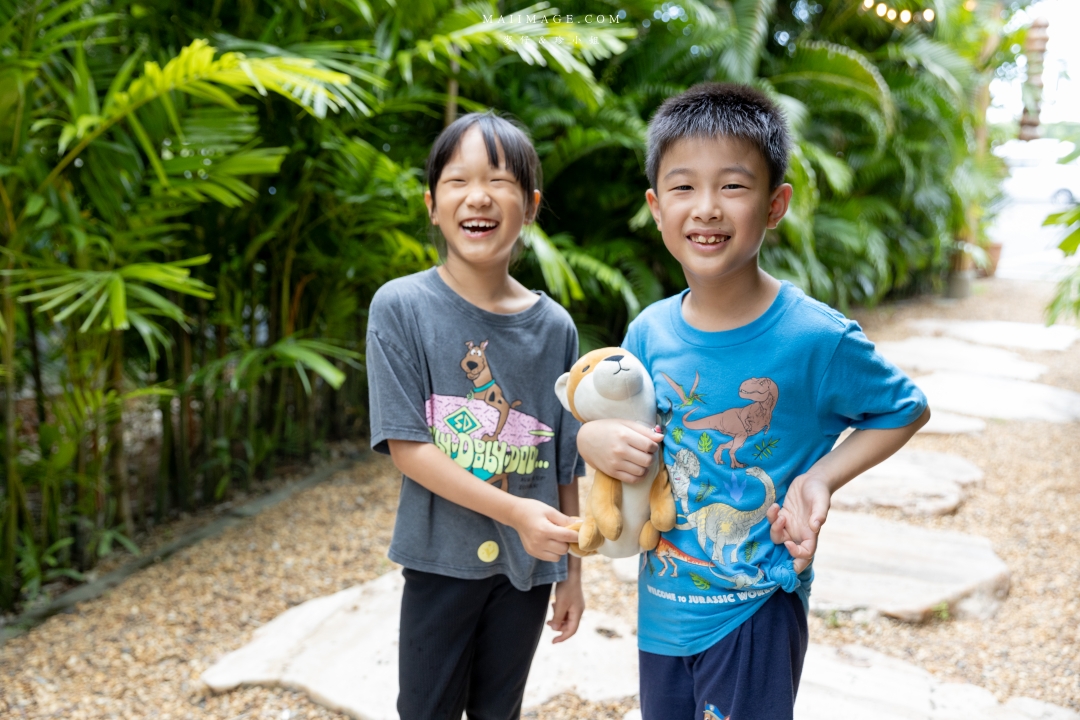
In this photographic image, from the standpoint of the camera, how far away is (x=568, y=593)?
1.42 metres

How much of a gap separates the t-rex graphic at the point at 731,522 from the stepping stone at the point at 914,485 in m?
2.12

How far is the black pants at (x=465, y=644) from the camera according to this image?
1315 millimetres

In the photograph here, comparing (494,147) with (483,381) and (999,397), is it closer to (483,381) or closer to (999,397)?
(483,381)

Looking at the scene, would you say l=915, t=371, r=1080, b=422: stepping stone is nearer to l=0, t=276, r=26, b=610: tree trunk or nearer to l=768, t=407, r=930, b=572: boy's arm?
l=768, t=407, r=930, b=572: boy's arm

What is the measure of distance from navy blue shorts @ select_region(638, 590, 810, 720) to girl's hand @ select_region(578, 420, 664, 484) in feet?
0.83

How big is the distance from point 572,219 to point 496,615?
141 inches

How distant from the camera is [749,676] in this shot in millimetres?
1086

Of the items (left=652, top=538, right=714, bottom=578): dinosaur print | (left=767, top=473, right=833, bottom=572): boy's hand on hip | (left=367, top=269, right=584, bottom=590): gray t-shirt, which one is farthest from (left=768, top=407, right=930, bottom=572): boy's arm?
(left=367, top=269, right=584, bottom=590): gray t-shirt

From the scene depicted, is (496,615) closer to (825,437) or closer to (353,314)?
(825,437)

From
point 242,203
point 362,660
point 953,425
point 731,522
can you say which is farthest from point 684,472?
point 953,425

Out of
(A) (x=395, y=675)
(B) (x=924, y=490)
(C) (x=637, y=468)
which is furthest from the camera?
(B) (x=924, y=490)

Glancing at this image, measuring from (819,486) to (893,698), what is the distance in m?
1.21

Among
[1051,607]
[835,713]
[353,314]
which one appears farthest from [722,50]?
[835,713]

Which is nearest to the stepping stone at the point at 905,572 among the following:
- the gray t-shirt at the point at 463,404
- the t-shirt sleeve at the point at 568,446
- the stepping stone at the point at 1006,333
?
the t-shirt sleeve at the point at 568,446
